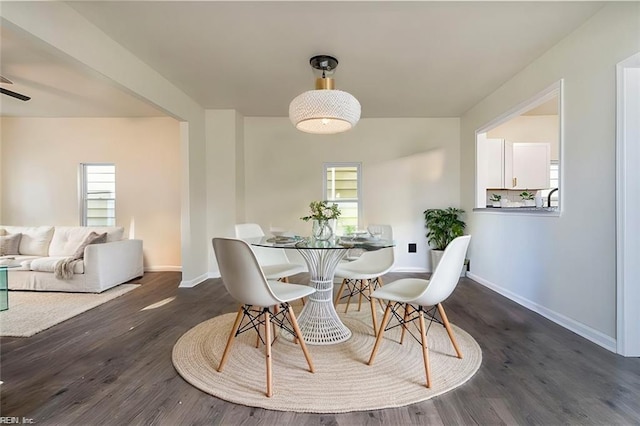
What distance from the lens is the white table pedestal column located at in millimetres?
2289

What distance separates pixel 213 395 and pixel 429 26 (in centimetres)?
299

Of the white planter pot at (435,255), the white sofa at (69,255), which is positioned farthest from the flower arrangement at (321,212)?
the white sofa at (69,255)

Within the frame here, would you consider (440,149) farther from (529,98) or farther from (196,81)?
(196,81)

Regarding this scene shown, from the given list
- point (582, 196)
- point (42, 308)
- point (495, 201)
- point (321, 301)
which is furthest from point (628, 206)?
point (42, 308)

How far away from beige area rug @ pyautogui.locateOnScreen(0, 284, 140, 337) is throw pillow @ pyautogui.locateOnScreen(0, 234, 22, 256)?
2.66ft

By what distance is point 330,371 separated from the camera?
1.83 meters

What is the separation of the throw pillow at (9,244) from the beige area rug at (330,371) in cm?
359

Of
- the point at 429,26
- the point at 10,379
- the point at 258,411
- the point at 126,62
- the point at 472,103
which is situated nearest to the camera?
the point at 258,411

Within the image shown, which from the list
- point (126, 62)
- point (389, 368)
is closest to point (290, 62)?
point (126, 62)

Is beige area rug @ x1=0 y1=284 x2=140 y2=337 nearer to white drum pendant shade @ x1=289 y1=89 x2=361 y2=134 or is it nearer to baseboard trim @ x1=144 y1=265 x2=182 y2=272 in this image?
baseboard trim @ x1=144 y1=265 x2=182 y2=272

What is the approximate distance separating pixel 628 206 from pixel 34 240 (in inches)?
259

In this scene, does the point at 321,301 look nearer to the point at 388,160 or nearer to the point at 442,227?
the point at 442,227

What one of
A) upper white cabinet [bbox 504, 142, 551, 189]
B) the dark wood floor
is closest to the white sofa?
the dark wood floor

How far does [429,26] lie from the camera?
2285 millimetres
